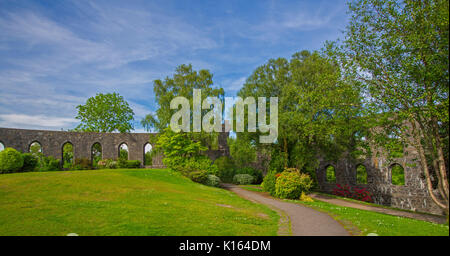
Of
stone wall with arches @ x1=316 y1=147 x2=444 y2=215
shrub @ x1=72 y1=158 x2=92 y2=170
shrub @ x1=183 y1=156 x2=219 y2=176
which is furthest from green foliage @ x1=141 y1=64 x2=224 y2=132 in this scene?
stone wall with arches @ x1=316 y1=147 x2=444 y2=215

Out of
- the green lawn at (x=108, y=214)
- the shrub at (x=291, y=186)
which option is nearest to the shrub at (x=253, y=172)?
the shrub at (x=291, y=186)

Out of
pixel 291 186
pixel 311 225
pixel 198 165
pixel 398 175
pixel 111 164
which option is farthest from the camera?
pixel 398 175

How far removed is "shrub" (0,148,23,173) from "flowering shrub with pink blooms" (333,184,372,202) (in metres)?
23.8

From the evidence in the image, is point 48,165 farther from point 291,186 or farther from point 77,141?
point 291,186

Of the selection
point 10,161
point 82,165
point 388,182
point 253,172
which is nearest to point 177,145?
point 253,172

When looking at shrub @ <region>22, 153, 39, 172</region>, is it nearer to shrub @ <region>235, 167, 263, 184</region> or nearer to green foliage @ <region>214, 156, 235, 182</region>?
green foliage @ <region>214, 156, 235, 182</region>

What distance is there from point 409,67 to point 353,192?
629 inches

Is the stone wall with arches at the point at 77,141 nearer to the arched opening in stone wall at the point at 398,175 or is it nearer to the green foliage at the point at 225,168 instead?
the green foliage at the point at 225,168

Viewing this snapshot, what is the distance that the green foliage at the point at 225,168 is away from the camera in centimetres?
2883

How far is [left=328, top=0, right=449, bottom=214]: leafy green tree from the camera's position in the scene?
26.8ft

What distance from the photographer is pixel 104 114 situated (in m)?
38.9

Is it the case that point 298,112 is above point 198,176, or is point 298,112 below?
above

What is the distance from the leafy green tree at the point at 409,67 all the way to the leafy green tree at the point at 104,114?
114 ft
